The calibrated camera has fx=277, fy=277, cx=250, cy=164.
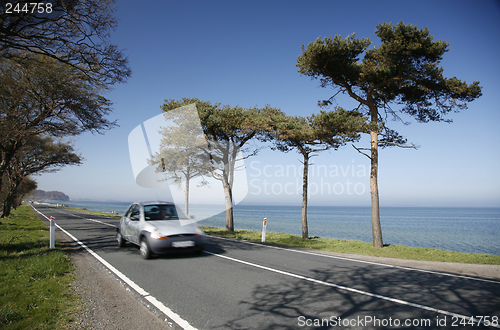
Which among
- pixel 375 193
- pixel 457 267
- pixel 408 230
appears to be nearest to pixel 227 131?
pixel 375 193

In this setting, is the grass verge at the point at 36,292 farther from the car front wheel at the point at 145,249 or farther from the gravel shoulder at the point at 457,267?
the gravel shoulder at the point at 457,267

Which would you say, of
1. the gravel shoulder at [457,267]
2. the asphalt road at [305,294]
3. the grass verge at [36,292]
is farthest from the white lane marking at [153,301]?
the gravel shoulder at [457,267]

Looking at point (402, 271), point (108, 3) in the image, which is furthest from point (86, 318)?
point (108, 3)

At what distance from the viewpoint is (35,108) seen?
13.0 m

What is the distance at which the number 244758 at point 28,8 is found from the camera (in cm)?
645

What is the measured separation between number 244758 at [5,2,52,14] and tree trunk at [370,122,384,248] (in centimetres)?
1290

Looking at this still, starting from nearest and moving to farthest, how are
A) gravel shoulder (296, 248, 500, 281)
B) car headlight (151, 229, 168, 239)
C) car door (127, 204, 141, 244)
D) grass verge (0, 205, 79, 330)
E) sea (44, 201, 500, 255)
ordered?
grass verge (0, 205, 79, 330) < gravel shoulder (296, 248, 500, 281) < car headlight (151, 229, 168, 239) < car door (127, 204, 141, 244) < sea (44, 201, 500, 255)

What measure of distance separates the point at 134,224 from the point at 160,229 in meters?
1.41

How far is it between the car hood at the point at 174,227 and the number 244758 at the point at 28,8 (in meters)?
6.15

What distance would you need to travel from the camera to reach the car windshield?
342 inches

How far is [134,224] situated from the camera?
8789 millimetres

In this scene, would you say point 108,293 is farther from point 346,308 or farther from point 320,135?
point 320,135

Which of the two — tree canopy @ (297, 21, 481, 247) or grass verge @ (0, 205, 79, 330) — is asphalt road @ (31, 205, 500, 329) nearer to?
grass verge @ (0, 205, 79, 330)

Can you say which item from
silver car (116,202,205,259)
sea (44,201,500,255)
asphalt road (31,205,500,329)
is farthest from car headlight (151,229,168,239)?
sea (44,201,500,255)
